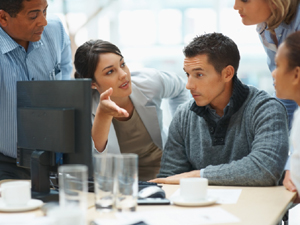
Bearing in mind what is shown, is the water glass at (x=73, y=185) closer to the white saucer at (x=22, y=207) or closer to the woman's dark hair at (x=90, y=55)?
the white saucer at (x=22, y=207)

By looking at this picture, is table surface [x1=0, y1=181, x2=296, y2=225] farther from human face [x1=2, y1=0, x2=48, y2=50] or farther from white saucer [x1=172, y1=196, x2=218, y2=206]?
human face [x1=2, y1=0, x2=48, y2=50]

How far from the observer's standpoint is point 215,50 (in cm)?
195

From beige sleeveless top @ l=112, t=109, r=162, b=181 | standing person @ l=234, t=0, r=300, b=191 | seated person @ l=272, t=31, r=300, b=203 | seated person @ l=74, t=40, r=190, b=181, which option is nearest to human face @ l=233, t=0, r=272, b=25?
standing person @ l=234, t=0, r=300, b=191

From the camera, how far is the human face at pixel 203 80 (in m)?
1.94

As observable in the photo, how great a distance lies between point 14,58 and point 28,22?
21 centimetres

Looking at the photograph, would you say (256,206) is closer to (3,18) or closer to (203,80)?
(203,80)

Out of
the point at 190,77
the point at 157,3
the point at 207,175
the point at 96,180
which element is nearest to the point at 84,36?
the point at 157,3

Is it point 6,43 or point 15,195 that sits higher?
point 6,43

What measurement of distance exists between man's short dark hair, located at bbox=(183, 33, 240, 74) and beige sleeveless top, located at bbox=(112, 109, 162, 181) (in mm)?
544

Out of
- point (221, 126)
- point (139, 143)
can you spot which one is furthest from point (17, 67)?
point (221, 126)

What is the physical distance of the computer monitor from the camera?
1.34 m

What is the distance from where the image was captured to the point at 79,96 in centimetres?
134

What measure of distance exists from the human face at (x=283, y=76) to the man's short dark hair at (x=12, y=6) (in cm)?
118

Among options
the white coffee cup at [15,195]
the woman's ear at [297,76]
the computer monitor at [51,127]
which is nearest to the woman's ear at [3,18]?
the computer monitor at [51,127]
